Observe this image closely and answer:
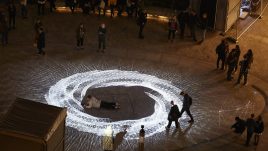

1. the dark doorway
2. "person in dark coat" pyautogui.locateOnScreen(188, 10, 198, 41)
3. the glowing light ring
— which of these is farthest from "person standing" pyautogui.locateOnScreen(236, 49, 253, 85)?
the dark doorway

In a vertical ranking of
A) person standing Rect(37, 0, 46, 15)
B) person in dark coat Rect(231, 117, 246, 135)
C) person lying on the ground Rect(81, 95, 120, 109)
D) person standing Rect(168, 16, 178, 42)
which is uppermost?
person standing Rect(37, 0, 46, 15)

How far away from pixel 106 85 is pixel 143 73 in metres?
2.44

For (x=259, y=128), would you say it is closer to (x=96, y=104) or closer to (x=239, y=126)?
(x=239, y=126)

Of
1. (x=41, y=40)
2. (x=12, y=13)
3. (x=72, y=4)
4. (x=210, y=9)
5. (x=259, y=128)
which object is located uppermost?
(x=210, y=9)

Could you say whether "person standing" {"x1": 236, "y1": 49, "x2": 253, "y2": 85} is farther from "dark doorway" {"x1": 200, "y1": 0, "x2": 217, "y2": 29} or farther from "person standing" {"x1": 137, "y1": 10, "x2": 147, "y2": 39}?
"dark doorway" {"x1": 200, "y1": 0, "x2": 217, "y2": 29}

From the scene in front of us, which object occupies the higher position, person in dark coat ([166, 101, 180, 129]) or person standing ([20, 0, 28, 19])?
person standing ([20, 0, 28, 19])

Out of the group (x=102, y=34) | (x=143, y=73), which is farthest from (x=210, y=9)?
(x=143, y=73)

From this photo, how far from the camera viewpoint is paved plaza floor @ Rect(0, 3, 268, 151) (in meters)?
19.3

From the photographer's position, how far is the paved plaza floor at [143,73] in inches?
758

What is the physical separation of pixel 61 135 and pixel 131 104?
10438 millimetres

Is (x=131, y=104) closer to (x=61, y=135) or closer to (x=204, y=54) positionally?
(x=204, y=54)

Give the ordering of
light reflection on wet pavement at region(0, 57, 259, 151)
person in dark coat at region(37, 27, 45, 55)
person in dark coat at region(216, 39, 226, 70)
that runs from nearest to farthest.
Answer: light reflection on wet pavement at region(0, 57, 259, 151) → person in dark coat at region(37, 27, 45, 55) → person in dark coat at region(216, 39, 226, 70)

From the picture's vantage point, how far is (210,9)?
30859mm

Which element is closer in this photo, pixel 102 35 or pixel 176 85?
pixel 176 85
